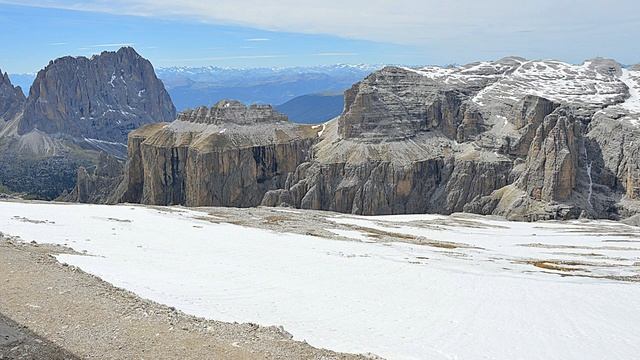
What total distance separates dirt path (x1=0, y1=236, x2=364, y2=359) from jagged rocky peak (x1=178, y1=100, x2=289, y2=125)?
11463 centimetres

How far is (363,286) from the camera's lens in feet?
84.0

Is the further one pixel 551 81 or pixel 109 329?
pixel 551 81

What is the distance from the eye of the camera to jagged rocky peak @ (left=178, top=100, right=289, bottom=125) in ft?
436

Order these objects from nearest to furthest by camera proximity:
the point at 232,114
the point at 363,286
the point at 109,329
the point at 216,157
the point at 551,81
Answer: the point at 109,329 < the point at 363,286 < the point at 551,81 < the point at 216,157 < the point at 232,114

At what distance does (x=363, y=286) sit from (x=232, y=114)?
112145 mm

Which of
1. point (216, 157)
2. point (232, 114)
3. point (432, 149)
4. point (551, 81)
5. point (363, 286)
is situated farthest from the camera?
point (232, 114)

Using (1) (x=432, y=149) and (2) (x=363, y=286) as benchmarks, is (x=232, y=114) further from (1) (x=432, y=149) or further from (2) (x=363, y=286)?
(2) (x=363, y=286)

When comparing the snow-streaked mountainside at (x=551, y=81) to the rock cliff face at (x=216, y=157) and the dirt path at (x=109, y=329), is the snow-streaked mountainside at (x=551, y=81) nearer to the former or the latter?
the rock cliff face at (x=216, y=157)

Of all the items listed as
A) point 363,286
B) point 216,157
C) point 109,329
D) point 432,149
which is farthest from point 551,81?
point 109,329

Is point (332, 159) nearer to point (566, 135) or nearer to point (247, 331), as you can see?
point (566, 135)

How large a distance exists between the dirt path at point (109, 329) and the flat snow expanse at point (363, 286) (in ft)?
3.90

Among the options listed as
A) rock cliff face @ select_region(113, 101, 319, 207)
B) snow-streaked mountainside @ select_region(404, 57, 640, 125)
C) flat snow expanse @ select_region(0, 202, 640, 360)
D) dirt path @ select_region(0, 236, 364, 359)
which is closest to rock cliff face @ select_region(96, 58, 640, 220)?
rock cliff face @ select_region(113, 101, 319, 207)

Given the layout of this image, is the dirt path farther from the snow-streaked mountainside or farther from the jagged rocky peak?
the jagged rocky peak

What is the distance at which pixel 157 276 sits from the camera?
75.3 ft
